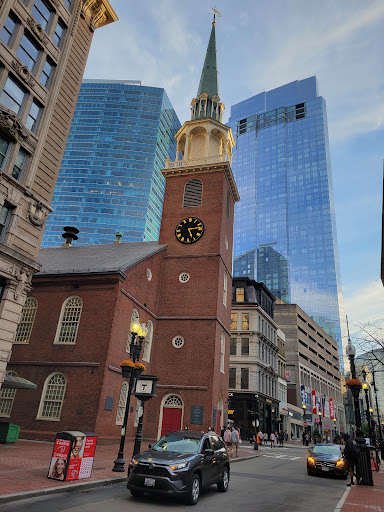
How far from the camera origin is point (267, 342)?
52062 millimetres

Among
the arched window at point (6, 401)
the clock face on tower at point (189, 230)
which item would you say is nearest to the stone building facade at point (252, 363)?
the clock face on tower at point (189, 230)

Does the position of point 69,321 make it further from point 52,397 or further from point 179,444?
point 179,444

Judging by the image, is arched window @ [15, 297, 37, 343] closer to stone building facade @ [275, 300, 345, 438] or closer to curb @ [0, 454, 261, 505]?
curb @ [0, 454, 261, 505]

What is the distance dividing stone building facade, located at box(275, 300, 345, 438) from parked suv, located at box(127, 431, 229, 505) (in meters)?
54.4

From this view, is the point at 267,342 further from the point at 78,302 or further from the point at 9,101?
the point at 9,101

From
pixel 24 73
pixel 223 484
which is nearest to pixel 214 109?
pixel 24 73

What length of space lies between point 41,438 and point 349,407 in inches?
5649

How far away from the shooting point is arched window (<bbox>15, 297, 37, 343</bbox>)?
24297mm

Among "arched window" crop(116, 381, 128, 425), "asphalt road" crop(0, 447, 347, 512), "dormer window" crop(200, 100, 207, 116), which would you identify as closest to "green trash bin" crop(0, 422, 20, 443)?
"arched window" crop(116, 381, 128, 425)

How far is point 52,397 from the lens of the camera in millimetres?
21891

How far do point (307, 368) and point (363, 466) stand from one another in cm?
6829

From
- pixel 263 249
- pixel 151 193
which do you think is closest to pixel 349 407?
pixel 263 249

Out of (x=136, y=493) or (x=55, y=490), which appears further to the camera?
(x=136, y=493)

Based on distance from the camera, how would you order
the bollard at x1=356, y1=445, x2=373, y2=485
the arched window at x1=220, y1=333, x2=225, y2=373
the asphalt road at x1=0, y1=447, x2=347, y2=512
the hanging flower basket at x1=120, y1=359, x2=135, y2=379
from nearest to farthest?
the asphalt road at x1=0, y1=447, x2=347, y2=512 < the bollard at x1=356, y1=445, x2=373, y2=485 < the hanging flower basket at x1=120, y1=359, x2=135, y2=379 < the arched window at x1=220, y1=333, x2=225, y2=373
